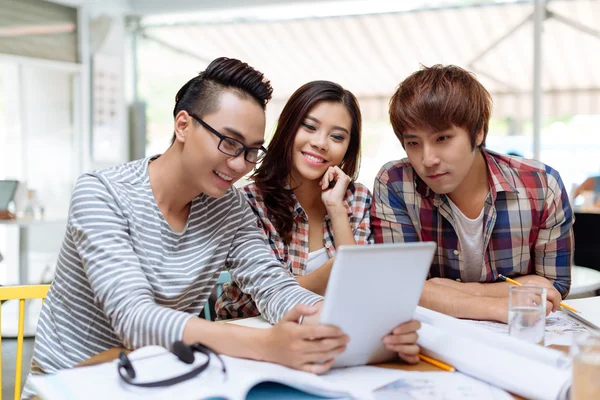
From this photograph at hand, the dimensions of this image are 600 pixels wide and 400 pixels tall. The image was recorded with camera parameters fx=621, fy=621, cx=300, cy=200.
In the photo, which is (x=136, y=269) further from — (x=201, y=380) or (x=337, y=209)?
(x=337, y=209)

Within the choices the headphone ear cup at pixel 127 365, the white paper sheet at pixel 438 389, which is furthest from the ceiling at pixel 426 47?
the headphone ear cup at pixel 127 365

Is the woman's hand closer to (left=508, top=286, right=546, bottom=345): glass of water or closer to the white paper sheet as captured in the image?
(left=508, top=286, right=546, bottom=345): glass of water

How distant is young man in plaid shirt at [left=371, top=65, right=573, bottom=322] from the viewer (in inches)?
67.4

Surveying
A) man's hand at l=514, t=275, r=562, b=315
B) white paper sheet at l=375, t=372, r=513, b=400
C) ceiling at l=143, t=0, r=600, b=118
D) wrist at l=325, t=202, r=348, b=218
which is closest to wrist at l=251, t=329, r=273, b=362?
white paper sheet at l=375, t=372, r=513, b=400

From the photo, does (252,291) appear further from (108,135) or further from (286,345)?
(108,135)

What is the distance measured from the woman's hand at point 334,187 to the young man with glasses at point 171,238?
0.49 metres

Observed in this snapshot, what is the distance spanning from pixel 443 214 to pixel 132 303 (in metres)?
0.99

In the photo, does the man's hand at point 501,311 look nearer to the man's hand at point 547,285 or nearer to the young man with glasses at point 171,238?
the man's hand at point 547,285

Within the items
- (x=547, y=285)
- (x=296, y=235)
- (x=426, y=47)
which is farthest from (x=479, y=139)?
(x=426, y=47)

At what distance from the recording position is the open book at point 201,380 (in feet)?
3.01

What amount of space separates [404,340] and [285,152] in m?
1.10

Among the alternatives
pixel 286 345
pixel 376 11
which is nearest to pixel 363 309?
pixel 286 345

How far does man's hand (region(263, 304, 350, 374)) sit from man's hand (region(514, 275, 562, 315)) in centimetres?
65

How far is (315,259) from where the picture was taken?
2074 millimetres
